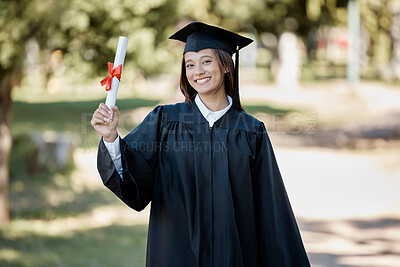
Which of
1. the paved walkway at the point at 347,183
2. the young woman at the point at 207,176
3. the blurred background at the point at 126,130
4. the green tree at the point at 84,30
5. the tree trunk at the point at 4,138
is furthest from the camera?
the tree trunk at the point at 4,138

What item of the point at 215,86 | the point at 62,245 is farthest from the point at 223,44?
the point at 62,245

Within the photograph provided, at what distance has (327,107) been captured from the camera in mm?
21266

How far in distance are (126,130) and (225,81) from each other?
567 inches

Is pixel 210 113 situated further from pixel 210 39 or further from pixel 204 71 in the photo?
pixel 210 39

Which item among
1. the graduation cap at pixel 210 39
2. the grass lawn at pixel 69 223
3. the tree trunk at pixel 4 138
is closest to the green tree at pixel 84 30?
the tree trunk at pixel 4 138

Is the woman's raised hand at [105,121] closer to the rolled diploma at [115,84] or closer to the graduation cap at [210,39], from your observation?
the rolled diploma at [115,84]

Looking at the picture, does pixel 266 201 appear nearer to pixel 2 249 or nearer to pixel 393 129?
pixel 2 249

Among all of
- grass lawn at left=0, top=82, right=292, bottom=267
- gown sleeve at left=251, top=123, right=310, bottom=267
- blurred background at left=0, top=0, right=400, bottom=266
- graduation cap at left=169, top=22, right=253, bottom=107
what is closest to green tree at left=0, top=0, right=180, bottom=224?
blurred background at left=0, top=0, right=400, bottom=266

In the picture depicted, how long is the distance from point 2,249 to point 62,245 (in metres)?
0.73

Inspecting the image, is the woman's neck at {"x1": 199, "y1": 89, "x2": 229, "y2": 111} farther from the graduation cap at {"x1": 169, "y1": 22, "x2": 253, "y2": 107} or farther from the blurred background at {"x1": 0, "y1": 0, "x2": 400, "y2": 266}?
the blurred background at {"x1": 0, "y1": 0, "x2": 400, "y2": 266}

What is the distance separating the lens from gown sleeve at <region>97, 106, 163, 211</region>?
2631 millimetres

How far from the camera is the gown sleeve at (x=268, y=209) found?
115 inches

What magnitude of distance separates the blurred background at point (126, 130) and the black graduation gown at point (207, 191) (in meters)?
3.12

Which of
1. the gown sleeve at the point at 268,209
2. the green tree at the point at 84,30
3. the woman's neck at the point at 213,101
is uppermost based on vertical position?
the green tree at the point at 84,30
